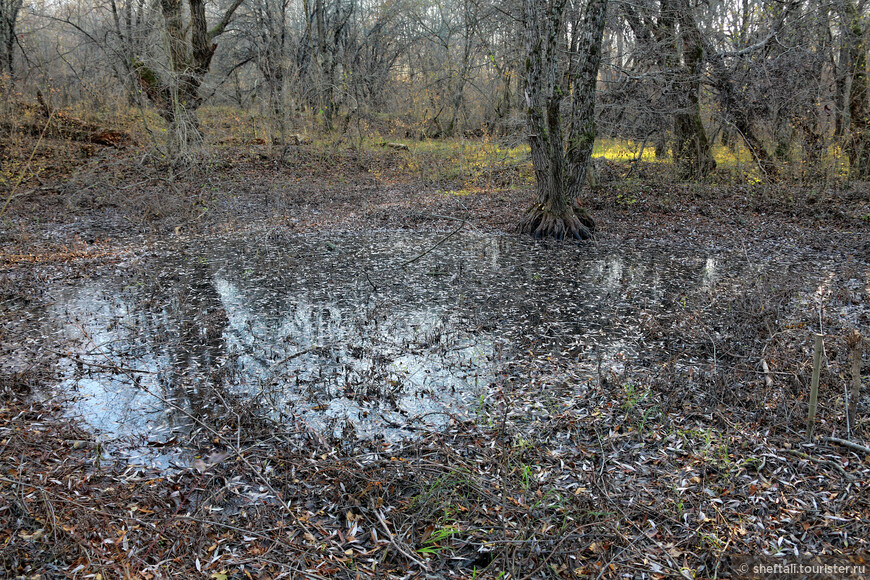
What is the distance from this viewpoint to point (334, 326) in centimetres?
732

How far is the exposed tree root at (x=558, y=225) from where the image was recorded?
12.4 metres

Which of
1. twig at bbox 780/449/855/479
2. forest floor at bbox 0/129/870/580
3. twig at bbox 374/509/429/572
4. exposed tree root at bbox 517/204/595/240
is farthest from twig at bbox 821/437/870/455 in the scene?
exposed tree root at bbox 517/204/595/240

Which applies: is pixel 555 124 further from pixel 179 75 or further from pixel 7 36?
pixel 7 36

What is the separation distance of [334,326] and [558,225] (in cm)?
676

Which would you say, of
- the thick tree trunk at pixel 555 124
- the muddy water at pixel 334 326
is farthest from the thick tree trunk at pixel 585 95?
the muddy water at pixel 334 326

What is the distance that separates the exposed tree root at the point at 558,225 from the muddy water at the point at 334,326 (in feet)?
Answer: 2.38

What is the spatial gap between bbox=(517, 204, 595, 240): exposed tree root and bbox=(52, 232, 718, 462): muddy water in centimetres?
73

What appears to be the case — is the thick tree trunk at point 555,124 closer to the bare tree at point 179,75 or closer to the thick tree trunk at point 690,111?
the thick tree trunk at point 690,111

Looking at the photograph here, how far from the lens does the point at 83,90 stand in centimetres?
2030

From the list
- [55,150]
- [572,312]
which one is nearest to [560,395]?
[572,312]

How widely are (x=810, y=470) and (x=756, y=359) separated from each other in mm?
1969

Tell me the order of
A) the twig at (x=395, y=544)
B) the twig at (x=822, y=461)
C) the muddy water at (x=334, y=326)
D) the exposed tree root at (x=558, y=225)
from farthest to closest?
the exposed tree root at (x=558, y=225), the muddy water at (x=334, y=326), the twig at (x=822, y=461), the twig at (x=395, y=544)

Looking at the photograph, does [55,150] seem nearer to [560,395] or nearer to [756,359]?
[560,395]

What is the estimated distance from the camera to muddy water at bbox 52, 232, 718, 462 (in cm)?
532
